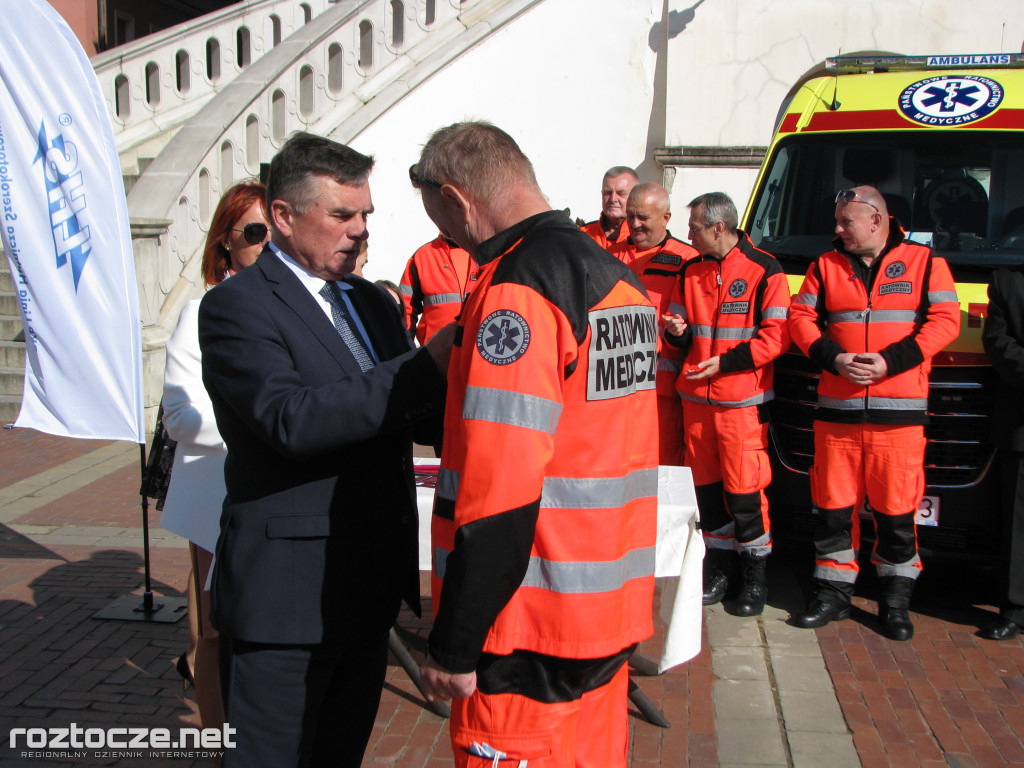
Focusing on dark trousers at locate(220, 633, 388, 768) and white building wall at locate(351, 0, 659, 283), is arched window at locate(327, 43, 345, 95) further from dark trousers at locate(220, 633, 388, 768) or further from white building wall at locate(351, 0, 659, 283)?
dark trousers at locate(220, 633, 388, 768)

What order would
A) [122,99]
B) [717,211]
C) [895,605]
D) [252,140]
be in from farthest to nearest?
[122,99] < [252,140] < [717,211] < [895,605]

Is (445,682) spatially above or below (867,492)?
above

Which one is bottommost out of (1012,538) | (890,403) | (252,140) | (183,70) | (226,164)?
(1012,538)

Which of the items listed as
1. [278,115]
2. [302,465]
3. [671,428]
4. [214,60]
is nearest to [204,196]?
[278,115]

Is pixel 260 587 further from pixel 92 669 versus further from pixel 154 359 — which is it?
pixel 154 359

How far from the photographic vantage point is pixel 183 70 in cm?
1330

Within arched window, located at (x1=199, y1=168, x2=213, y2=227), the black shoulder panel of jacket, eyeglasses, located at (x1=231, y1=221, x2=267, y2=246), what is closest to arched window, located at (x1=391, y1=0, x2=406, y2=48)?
arched window, located at (x1=199, y1=168, x2=213, y2=227)

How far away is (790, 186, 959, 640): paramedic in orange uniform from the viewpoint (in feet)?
15.2

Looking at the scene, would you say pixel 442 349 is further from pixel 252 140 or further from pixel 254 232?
pixel 252 140

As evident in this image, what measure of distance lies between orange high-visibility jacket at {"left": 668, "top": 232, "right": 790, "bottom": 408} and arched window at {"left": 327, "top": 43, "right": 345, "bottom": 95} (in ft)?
24.1

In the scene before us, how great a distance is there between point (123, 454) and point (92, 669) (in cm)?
435

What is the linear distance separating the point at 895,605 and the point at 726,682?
1123 mm

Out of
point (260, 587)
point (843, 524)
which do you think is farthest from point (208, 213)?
point (260, 587)

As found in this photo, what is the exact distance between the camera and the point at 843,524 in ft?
16.0
